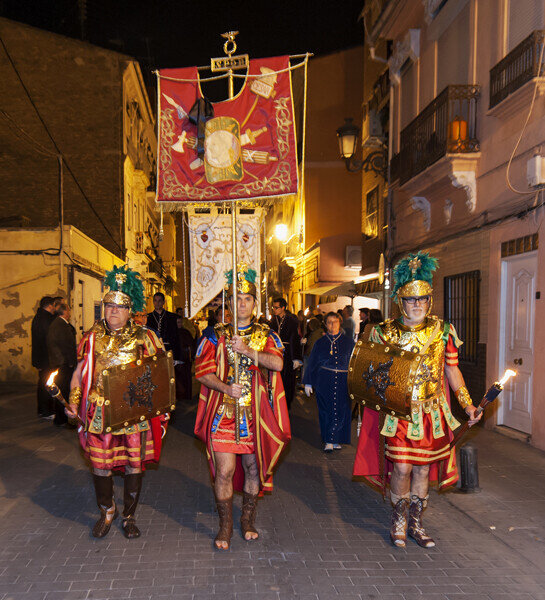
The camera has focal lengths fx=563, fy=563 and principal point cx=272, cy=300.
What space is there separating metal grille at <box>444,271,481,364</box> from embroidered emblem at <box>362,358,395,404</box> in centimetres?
610

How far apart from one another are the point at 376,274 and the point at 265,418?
13.4 meters

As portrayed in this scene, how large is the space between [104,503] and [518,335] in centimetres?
657

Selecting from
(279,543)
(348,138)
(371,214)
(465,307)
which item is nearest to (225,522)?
(279,543)

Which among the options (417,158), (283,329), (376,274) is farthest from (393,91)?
(283,329)

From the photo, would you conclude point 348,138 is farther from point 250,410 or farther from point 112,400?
point 112,400

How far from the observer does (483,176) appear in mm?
10008

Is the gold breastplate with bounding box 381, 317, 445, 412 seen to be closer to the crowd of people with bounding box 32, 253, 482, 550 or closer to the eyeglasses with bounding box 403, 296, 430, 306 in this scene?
the crowd of people with bounding box 32, 253, 482, 550

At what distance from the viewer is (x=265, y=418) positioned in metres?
4.64

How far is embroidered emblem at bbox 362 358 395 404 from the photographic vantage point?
4520 millimetres

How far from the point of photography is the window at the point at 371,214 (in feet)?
59.5

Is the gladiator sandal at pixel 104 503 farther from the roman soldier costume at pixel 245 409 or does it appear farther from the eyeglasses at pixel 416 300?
the eyeglasses at pixel 416 300

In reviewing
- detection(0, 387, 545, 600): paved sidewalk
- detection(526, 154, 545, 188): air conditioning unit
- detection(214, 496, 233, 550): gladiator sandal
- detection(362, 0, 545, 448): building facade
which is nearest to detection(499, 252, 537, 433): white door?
detection(362, 0, 545, 448): building facade

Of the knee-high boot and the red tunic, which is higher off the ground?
the red tunic

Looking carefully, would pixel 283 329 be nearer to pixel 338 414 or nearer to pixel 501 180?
pixel 338 414
